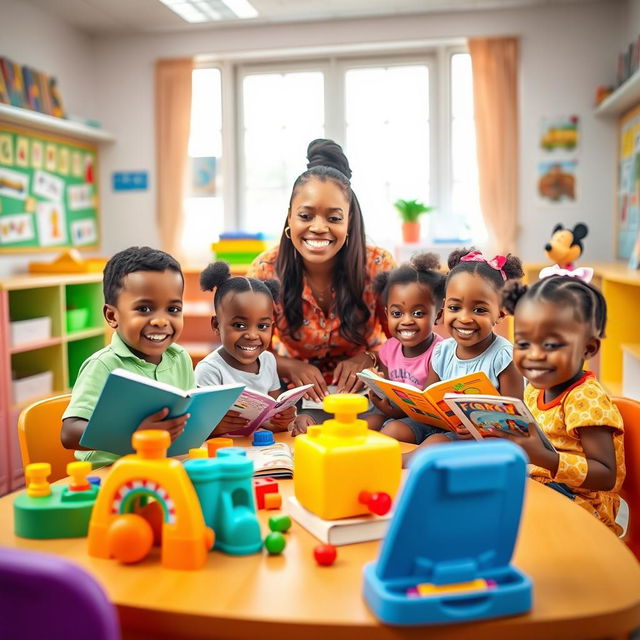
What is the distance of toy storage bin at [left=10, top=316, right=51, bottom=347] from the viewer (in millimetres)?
3588

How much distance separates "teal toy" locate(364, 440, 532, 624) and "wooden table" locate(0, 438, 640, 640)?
0.02 metres

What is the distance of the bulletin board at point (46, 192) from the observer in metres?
4.24

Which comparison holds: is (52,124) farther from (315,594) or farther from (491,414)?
(315,594)

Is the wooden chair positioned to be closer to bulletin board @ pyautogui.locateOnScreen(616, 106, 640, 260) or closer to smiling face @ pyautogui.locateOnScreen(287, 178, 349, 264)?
Answer: smiling face @ pyautogui.locateOnScreen(287, 178, 349, 264)

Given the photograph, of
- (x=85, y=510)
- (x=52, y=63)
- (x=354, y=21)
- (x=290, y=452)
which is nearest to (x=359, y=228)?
(x=290, y=452)

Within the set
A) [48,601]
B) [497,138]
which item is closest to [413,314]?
[48,601]

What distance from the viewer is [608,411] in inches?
53.9

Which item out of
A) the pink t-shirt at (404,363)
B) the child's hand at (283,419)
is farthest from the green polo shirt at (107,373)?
the pink t-shirt at (404,363)

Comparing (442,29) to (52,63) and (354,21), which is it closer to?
(354,21)

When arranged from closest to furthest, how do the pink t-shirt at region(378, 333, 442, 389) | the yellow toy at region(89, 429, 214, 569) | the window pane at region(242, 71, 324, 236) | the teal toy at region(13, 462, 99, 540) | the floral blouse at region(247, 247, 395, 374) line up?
1. the yellow toy at region(89, 429, 214, 569)
2. the teal toy at region(13, 462, 99, 540)
3. the pink t-shirt at region(378, 333, 442, 389)
4. the floral blouse at region(247, 247, 395, 374)
5. the window pane at region(242, 71, 324, 236)

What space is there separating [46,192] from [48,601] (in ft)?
14.5

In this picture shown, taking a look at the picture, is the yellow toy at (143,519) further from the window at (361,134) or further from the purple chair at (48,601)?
the window at (361,134)

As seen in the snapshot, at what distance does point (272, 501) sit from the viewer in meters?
1.19

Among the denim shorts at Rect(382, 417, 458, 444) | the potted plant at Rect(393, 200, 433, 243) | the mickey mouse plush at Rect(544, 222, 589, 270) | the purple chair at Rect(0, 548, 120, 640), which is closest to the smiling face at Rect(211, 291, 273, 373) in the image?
the denim shorts at Rect(382, 417, 458, 444)
